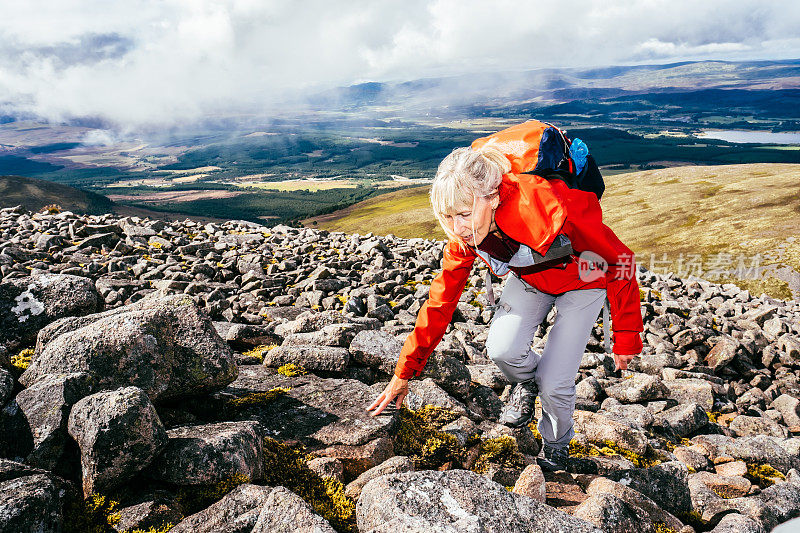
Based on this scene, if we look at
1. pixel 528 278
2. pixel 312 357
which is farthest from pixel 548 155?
pixel 312 357

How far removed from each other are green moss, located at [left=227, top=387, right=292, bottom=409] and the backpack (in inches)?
200

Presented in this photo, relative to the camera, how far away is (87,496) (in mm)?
4859

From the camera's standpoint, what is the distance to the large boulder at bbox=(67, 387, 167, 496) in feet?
16.0

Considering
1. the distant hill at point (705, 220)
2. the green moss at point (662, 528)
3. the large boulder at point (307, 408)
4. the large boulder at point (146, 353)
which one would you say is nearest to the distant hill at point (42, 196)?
the distant hill at point (705, 220)

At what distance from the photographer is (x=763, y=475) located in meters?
8.80

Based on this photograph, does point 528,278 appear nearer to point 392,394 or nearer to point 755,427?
point 392,394

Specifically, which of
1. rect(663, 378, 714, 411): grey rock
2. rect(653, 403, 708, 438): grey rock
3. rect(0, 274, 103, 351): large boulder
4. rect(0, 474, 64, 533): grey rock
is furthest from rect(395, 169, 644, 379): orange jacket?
rect(663, 378, 714, 411): grey rock

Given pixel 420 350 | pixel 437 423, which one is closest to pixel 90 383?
pixel 420 350

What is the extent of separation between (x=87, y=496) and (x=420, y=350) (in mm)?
4338

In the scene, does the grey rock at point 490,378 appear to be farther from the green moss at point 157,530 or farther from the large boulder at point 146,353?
the green moss at point 157,530

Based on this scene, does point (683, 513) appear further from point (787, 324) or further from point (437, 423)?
point (787, 324)

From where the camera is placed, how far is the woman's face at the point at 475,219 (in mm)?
5855

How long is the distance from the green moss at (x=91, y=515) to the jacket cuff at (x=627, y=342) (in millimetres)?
6828

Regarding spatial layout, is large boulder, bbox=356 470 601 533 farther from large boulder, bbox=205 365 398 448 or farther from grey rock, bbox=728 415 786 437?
grey rock, bbox=728 415 786 437
